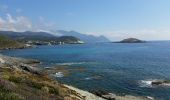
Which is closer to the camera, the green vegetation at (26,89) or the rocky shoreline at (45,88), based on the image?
the green vegetation at (26,89)

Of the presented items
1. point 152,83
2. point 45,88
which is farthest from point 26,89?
point 152,83

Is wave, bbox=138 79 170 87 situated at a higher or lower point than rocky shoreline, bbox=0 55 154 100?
lower

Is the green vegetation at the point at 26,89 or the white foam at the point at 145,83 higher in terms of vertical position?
the green vegetation at the point at 26,89

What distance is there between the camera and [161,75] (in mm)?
81188

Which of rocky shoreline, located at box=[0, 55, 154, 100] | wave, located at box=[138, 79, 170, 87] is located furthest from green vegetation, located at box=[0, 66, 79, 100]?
wave, located at box=[138, 79, 170, 87]

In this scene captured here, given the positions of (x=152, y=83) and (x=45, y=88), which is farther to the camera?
(x=152, y=83)

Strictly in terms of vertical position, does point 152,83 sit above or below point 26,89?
below

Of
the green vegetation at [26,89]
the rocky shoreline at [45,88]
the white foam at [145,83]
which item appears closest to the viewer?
the green vegetation at [26,89]

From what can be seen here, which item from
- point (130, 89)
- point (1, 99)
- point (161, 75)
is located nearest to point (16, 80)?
point (1, 99)

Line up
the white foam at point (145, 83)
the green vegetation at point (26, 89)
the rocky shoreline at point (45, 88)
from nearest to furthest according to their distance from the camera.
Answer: the green vegetation at point (26, 89), the rocky shoreline at point (45, 88), the white foam at point (145, 83)

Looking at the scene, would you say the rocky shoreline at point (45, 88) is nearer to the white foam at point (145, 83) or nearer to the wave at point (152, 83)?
the white foam at point (145, 83)

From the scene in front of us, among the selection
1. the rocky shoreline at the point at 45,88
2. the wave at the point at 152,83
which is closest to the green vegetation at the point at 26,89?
the rocky shoreline at the point at 45,88

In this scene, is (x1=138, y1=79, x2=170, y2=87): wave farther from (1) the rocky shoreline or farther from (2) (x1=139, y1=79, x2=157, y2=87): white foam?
(1) the rocky shoreline

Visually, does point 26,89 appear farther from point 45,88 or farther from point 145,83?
point 145,83
